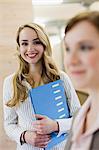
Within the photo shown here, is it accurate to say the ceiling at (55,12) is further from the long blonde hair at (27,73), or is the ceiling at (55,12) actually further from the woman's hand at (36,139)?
the woman's hand at (36,139)

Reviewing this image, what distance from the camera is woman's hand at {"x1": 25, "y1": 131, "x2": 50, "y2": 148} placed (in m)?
1.28

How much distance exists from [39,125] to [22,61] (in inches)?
16.5

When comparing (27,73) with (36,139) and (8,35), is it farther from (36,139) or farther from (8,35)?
(8,35)

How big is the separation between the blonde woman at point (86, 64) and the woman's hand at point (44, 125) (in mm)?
587

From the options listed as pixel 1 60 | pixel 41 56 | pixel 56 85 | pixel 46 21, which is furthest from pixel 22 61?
pixel 46 21

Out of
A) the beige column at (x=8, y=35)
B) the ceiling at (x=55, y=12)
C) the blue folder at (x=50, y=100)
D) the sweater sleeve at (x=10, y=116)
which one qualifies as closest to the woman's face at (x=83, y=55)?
the blue folder at (x=50, y=100)

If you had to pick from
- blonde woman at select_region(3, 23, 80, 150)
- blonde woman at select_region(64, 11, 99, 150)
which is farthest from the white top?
blonde woman at select_region(64, 11, 99, 150)

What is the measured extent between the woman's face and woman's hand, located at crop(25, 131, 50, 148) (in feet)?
2.52

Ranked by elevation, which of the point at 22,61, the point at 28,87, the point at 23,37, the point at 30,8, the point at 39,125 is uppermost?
the point at 30,8

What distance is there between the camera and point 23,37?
142 centimetres

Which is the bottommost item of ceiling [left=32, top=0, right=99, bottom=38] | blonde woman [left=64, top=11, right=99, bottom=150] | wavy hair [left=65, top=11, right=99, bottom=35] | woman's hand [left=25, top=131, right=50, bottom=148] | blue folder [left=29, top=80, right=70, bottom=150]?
woman's hand [left=25, top=131, right=50, bottom=148]

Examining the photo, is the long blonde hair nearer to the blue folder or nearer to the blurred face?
the blurred face

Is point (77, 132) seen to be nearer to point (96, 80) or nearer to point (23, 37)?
point (96, 80)

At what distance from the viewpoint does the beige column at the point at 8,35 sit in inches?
91.0
